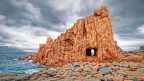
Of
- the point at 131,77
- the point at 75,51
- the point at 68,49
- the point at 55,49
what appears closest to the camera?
the point at 131,77

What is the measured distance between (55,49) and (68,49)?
664 centimetres

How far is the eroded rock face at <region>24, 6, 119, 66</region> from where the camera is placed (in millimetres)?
35375

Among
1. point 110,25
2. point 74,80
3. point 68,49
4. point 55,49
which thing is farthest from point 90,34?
point 74,80

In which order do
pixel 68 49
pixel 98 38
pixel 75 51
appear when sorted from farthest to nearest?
pixel 68 49 < pixel 75 51 < pixel 98 38

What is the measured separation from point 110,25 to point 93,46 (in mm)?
7309

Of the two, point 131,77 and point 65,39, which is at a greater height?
point 65,39

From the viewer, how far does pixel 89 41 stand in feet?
124

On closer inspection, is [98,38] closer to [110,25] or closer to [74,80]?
[110,25]

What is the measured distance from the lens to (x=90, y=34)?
126 ft

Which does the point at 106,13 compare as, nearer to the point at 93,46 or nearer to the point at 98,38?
the point at 98,38

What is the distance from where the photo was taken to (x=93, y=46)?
122 ft

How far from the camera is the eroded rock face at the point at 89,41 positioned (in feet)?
116

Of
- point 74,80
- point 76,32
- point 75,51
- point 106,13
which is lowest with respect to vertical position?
point 74,80

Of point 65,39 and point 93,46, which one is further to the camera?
point 65,39
